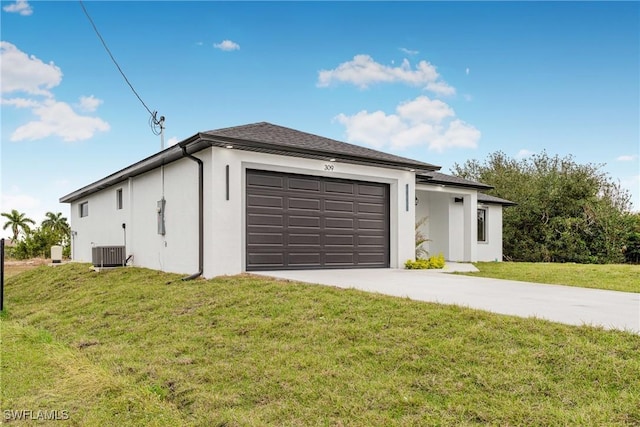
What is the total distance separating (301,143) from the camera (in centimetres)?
1022

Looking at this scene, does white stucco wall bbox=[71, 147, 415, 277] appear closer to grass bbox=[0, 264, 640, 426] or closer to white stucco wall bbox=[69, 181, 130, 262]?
white stucco wall bbox=[69, 181, 130, 262]

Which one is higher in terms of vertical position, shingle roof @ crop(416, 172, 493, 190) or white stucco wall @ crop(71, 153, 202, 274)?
shingle roof @ crop(416, 172, 493, 190)

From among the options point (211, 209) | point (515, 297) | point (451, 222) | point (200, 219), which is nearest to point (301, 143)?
point (211, 209)

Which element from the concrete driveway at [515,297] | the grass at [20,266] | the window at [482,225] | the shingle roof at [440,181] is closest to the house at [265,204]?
the shingle roof at [440,181]

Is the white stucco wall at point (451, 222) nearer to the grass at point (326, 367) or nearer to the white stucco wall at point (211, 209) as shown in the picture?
the white stucco wall at point (211, 209)

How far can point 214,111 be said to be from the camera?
1658 cm

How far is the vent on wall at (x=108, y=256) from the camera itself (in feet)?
40.9

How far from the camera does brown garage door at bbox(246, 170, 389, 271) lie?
31.9 ft

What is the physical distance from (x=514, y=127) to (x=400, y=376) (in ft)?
61.9

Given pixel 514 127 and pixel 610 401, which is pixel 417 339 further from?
pixel 514 127

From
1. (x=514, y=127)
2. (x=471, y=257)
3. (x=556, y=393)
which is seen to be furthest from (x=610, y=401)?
(x=514, y=127)

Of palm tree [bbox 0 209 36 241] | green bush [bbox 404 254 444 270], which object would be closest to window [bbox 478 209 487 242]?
green bush [bbox 404 254 444 270]

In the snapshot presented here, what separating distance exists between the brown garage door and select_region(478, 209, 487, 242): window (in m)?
7.34

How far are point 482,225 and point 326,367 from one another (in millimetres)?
15090
